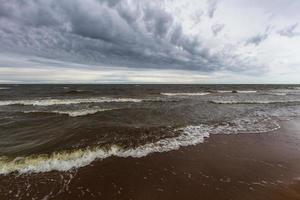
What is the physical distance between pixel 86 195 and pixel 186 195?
2376 mm

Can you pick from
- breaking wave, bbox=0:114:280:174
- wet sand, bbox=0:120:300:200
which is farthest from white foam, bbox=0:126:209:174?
wet sand, bbox=0:120:300:200

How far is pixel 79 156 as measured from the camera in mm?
6672

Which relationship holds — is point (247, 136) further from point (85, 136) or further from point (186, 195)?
point (85, 136)

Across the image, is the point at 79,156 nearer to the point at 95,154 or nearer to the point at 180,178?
the point at 95,154

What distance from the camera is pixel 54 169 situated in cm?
572

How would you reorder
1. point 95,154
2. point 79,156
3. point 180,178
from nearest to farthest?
point 180,178, point 79,156, point 95,154

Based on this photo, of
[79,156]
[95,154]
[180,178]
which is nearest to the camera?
[180,178]

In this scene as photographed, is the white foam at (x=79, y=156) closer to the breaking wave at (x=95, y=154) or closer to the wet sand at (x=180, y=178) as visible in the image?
the breaking wave at (x=95, y=154)

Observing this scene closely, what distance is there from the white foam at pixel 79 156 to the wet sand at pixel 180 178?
1.25 feet

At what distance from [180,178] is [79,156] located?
3.67 metres

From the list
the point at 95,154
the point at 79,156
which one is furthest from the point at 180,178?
the point at 79,156

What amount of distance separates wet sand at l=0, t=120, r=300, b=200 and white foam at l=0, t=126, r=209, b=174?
0.38 metres

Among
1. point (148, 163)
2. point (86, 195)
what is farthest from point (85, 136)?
point (86, 195)

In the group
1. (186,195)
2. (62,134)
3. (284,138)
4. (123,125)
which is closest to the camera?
(186,195)
